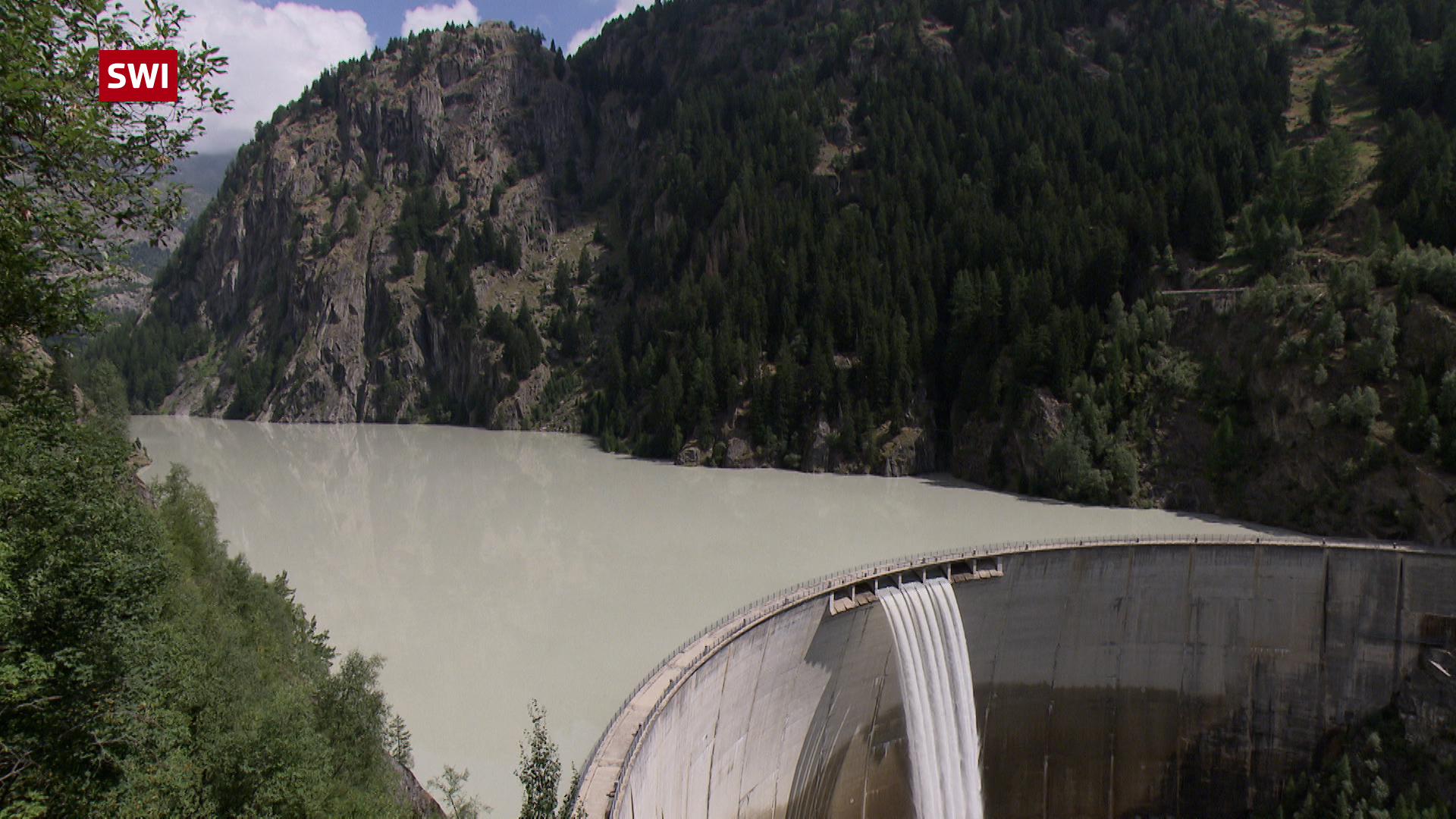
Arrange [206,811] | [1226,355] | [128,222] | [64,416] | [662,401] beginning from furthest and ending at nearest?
[662,401]
[1226,355]
[206,811]
[64,416]
[128,222]

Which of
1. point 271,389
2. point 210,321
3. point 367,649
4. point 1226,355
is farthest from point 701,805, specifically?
point 210,321

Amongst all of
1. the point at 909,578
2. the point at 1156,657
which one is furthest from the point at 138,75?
the point at 1156,657

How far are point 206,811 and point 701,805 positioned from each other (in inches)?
416

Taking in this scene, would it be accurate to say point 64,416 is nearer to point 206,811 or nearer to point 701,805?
point 206,811

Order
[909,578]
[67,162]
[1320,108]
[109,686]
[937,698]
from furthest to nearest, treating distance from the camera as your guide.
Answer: [1320,108] → [909,578] → [937,698] → [109,686] → [67,162]

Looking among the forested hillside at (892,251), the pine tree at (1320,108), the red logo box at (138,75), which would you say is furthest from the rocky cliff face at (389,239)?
the red logo box at (138,75)

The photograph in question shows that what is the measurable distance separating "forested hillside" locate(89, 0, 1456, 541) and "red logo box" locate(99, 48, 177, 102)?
128 feet

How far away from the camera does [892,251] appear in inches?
2505

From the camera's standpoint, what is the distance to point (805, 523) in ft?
134

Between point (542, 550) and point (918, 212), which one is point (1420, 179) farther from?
point (542, 550)

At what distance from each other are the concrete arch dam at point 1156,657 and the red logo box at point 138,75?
19.1m

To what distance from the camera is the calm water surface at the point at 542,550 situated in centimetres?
2294

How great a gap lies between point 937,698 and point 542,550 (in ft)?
68.2

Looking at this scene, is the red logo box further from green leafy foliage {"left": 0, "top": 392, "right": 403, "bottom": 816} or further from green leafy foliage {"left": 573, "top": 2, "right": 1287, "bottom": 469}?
green leafy foliage {"left": 573, "top": 2, "right": 1287, "bottom": 469}
